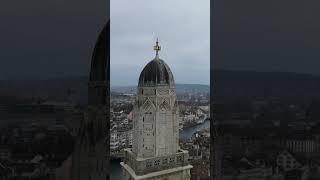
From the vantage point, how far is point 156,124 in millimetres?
8695

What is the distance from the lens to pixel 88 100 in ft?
6.89

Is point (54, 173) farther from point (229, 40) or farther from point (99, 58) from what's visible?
point (229, 40)

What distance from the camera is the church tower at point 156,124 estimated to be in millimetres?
8555

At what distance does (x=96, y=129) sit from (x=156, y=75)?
6910mm

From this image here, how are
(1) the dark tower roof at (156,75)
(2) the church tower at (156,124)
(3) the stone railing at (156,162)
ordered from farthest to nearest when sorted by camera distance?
(1) the dark tower roof at (156,75) < (2) the church tower at (156,124) < (3) the stone railing at (156,162)

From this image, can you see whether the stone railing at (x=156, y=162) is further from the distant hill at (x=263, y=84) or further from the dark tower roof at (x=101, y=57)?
the dark tower roof at (x=101, y=57)

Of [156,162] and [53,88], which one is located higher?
[53,88]

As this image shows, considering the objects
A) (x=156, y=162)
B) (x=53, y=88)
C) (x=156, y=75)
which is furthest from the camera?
(x=156, y=75)

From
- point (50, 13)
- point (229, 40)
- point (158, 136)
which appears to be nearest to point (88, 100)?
point (50, 13)

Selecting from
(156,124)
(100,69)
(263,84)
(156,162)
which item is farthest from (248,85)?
(156,162)

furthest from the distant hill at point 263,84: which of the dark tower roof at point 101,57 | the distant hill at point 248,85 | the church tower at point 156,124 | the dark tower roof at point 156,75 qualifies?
the dark tower roof at point 156,75

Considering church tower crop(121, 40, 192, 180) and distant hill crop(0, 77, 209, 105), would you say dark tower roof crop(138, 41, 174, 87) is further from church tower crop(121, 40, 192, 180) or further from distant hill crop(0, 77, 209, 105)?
distant hill crop(0, 77, 209, 105)

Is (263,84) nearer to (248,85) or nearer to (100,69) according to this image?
(248,85)

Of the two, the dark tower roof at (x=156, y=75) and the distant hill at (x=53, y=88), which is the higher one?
the dark tower roof at (x=156, y=75)
